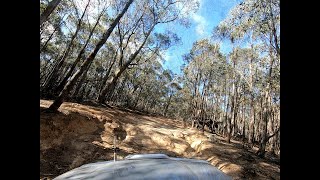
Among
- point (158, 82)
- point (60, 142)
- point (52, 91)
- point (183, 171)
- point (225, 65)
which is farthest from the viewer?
point (158, 82)

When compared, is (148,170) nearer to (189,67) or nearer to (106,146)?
(106,146)

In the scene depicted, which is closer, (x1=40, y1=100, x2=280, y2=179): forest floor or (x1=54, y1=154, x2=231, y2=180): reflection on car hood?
(x1=54, y1=154, x2=231, y2=180): reflection on car hood

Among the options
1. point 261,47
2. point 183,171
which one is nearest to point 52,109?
point 183,171

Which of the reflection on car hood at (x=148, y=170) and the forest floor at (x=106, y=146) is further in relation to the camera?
the forest floor at (x=106, y=146)

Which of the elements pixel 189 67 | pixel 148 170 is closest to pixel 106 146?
pixel 148 170

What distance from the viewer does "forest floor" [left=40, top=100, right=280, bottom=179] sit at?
28.5ft

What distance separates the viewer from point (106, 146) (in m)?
10.2

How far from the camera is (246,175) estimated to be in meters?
8.51

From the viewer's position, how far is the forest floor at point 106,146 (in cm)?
868

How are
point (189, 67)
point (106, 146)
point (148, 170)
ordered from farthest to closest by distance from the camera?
point (189, 67), point (106, 146), point (148, 170)

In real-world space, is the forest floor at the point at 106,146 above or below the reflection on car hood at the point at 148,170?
below
